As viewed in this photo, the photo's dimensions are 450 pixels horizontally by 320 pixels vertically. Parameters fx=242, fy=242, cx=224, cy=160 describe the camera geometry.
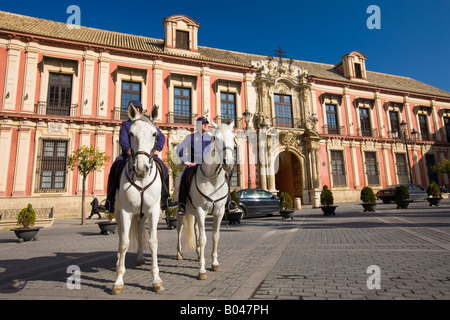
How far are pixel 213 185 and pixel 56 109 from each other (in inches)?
688

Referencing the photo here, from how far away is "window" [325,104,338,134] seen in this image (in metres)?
24.0

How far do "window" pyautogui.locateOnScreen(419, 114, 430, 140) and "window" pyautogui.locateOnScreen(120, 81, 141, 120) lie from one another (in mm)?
29926

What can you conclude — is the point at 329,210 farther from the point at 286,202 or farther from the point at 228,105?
the point at 228,105

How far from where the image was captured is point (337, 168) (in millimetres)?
23172

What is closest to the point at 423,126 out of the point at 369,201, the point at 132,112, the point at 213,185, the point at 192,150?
the point at 369,201

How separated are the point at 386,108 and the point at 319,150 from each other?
33.1 feet

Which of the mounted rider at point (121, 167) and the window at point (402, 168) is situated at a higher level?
the window at point (402, 168)

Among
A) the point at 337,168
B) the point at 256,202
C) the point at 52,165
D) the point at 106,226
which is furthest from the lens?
the point at 337,168

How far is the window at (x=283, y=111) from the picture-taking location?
2250cm

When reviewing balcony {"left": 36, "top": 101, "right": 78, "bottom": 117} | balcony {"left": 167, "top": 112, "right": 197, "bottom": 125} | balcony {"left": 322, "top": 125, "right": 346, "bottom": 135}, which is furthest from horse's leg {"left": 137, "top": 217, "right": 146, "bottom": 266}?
balcony {"left": 322, "top": 125, "right": 346, "bottom": 135}

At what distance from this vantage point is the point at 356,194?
2295cm

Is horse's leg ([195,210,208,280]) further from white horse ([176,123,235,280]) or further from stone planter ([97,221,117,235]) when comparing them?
stone planter ([97,221,117,235])

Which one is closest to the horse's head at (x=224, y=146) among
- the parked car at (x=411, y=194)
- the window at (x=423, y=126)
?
the parked car at (x=411, y=194)

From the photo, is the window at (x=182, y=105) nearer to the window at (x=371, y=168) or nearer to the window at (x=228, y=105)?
the window at (x=228, y=105)
